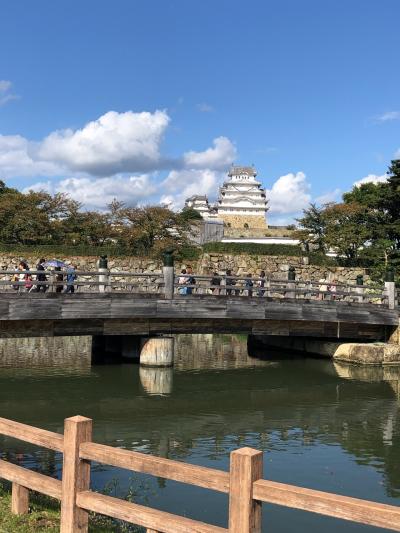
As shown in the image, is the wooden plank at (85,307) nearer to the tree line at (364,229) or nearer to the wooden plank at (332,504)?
the wooden plank at (332,504)

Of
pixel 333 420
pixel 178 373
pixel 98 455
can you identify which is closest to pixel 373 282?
pixel 178 373

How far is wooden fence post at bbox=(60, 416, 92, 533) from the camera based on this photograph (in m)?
5.34

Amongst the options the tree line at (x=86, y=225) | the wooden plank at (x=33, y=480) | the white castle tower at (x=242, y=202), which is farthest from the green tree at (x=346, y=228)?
the white castle tower at (x=242, y=202)

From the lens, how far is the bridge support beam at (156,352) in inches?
859

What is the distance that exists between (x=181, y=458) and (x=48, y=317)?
926 cm

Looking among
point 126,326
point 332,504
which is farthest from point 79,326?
point 332,504

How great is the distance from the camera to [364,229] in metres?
45.5

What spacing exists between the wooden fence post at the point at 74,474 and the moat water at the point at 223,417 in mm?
3195

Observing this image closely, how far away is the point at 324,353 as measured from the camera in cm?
→ 2678

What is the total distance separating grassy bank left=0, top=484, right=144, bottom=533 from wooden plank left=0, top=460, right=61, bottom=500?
1.38ft

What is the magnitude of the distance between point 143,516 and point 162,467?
1.63 ft

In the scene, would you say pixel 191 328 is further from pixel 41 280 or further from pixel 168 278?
pixel 41 280

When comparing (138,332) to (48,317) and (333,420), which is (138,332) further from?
(333,420)

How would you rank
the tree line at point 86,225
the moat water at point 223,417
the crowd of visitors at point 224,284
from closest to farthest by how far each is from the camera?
the moat water at point 223,417, the crowd of visitors at point 224,284, the tree line at point 86,225
